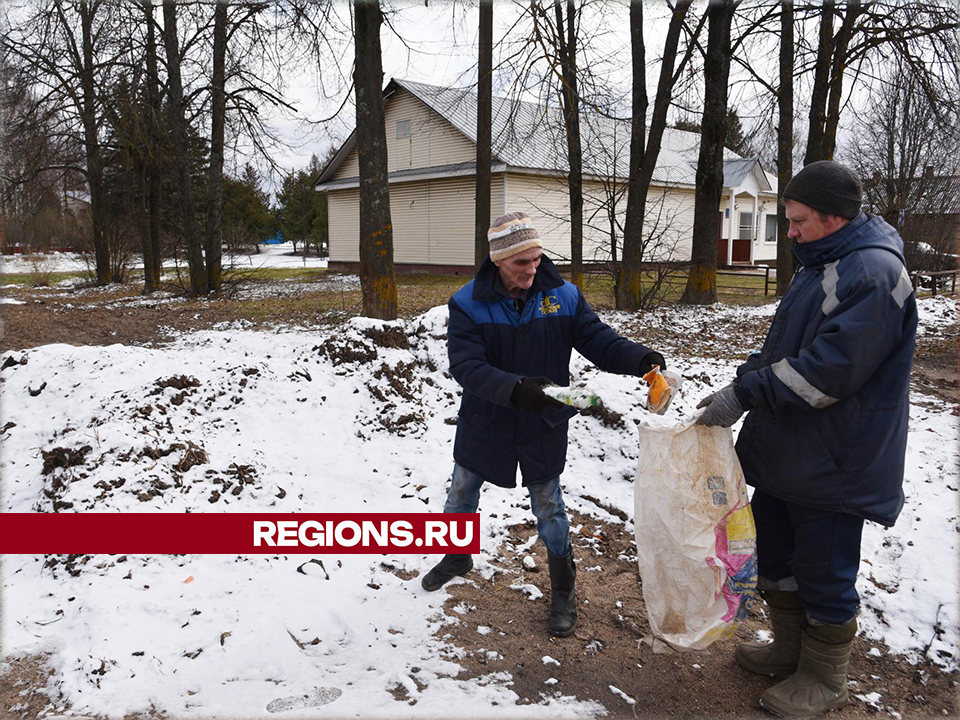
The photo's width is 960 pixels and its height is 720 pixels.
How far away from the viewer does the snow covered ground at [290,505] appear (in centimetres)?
296

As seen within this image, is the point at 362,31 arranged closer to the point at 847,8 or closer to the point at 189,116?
the point at 847,8

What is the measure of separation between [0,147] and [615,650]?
14867 millimetres

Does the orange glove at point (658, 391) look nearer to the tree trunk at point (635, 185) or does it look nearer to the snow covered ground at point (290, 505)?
the snow covered ground at point (290, 505)

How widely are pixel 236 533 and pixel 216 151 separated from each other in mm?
13366

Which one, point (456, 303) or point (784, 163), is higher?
point (784, 163)

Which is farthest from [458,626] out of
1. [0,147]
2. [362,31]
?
[0,147]

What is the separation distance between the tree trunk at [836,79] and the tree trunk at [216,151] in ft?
37.7

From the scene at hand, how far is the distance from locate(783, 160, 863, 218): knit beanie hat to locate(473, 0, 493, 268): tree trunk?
696cm

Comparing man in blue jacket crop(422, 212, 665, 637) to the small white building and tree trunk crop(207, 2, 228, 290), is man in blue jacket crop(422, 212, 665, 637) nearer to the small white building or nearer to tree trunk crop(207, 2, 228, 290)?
tree trunk crop(207, 2, 228, 290)

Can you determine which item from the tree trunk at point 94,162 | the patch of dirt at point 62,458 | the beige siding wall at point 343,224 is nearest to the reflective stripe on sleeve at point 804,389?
the patch of dirt at point 62,458

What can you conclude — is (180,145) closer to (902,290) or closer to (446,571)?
(446,571)

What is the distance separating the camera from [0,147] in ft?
42.2

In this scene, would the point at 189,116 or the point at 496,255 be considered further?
the point at 189,116

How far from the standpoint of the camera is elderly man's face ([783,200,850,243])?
8.20 ft
